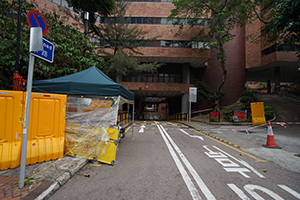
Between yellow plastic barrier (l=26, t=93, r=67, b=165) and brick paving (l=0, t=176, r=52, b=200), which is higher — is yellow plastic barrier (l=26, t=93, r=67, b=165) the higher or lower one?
the higher one

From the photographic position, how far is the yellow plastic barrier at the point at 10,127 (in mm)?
3670

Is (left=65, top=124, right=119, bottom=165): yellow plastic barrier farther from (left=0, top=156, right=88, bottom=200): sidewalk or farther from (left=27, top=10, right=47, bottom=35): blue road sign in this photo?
(left=27, top=10, right=47, bottom=35): blue road sign

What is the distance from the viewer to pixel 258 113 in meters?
12.6

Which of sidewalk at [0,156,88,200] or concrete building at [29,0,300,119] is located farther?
concrete building at [29,0,300,119]

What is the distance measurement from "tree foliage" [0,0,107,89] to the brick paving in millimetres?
6444

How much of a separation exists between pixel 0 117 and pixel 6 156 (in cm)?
95

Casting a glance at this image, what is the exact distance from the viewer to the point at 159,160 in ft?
16.0

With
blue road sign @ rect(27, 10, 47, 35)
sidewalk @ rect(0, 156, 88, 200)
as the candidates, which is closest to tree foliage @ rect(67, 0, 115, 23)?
blue road sign @ rect(27, 10, 47, 35)

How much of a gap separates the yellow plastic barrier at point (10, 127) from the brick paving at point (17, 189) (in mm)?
547

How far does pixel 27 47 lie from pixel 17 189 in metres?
7.81

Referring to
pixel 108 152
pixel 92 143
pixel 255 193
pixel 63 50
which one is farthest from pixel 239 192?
pixel 63 50

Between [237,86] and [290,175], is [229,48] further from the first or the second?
[290,175]

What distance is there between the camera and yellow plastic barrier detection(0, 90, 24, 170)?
3670mm

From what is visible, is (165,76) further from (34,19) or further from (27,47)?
(34,19)
